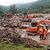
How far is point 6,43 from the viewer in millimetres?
13133

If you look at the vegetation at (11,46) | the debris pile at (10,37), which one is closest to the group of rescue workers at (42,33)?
the debris pile at (10,37)

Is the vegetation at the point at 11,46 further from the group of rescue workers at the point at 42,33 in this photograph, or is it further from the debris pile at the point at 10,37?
the group of rescue workers at the point at 42,33

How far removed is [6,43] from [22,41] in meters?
0.82

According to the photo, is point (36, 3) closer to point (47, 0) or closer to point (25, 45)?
point (47, 0)

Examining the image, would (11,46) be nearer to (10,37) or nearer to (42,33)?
(10,37)

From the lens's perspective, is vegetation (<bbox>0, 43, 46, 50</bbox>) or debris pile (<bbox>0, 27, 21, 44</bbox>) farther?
debris pile (<bbox>0, 27, 21, 44</bbox>)

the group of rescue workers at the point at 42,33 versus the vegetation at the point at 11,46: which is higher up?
the group of rescue workers at the point at 42,33

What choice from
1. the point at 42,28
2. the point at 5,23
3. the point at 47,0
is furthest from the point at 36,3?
the point at 42,28

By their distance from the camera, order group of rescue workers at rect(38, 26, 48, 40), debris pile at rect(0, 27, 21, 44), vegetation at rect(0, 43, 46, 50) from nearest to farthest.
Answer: vegetation at rect(0, 43, 46, 50)
debris pile at rect(0, 27, 21, 44)
group of rescue workers at rect(38, 26, 48, 40)

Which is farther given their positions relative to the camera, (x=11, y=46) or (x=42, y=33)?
(x=42, y=33)

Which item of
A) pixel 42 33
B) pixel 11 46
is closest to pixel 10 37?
pixel 11 46

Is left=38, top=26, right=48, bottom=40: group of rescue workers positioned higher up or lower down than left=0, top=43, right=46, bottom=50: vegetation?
higher up

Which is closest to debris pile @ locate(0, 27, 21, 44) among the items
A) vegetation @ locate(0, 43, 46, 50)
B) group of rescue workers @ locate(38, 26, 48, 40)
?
vegetation @ locate(0, 43, 46, 50)

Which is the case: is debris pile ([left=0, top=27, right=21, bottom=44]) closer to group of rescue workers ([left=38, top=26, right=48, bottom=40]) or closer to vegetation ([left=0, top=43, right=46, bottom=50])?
vegetation ([left=0, top=43, right=46, bottom=50])
